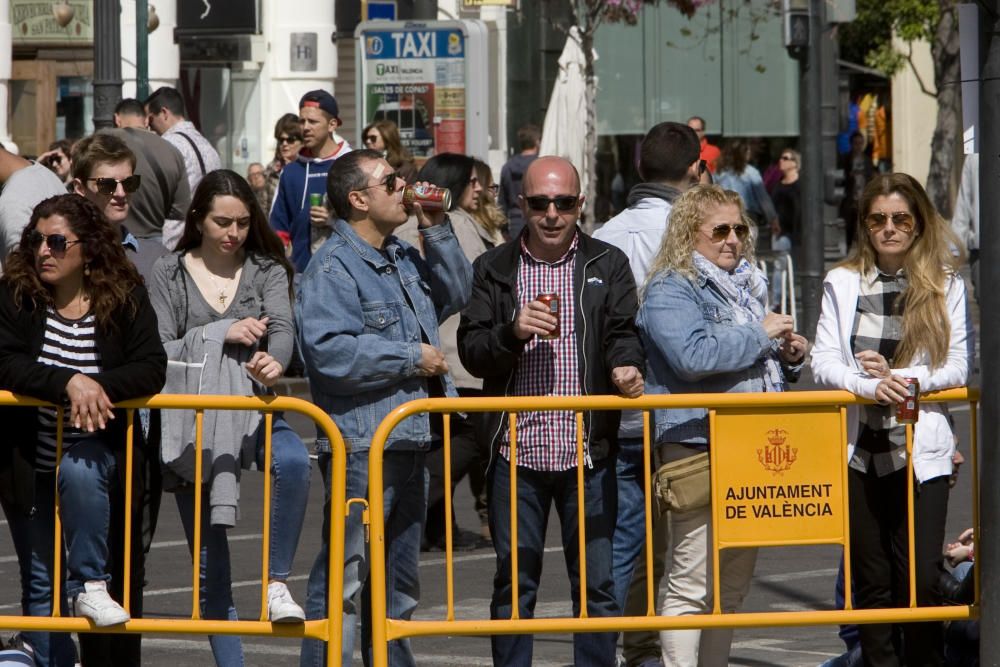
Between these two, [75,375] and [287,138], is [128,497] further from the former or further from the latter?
[287,138]

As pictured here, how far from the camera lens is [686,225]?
6465mm

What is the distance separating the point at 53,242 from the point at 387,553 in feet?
4.94

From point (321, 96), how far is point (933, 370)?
5.73m

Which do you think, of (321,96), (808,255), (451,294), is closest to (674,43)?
Answer: (808,255)

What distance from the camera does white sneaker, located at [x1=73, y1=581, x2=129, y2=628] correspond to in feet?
19.5

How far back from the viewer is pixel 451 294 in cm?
658

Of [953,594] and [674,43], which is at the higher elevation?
[674,43]

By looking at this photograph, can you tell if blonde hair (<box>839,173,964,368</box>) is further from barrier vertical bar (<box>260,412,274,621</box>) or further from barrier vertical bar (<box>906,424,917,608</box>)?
barrier vertical bar (<box>260,412,274,621</box>)

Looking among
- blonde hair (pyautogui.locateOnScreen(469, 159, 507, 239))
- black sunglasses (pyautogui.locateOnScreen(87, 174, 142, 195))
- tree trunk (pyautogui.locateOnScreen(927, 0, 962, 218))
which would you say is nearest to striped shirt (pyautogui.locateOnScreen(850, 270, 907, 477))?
black sunglasses (pyautogui.locateOnScreen(87, 174, 142, 195))

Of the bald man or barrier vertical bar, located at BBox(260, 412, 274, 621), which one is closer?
barrier vertical bar, located at BBox(260, 412, 274, 621)

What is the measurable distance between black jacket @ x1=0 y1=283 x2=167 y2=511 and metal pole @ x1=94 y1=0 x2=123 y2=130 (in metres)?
7.50

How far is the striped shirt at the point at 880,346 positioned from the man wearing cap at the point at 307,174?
16.7ft

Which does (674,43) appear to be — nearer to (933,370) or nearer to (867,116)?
(867,116)

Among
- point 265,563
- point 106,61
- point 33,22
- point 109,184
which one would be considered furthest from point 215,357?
point 33,22
